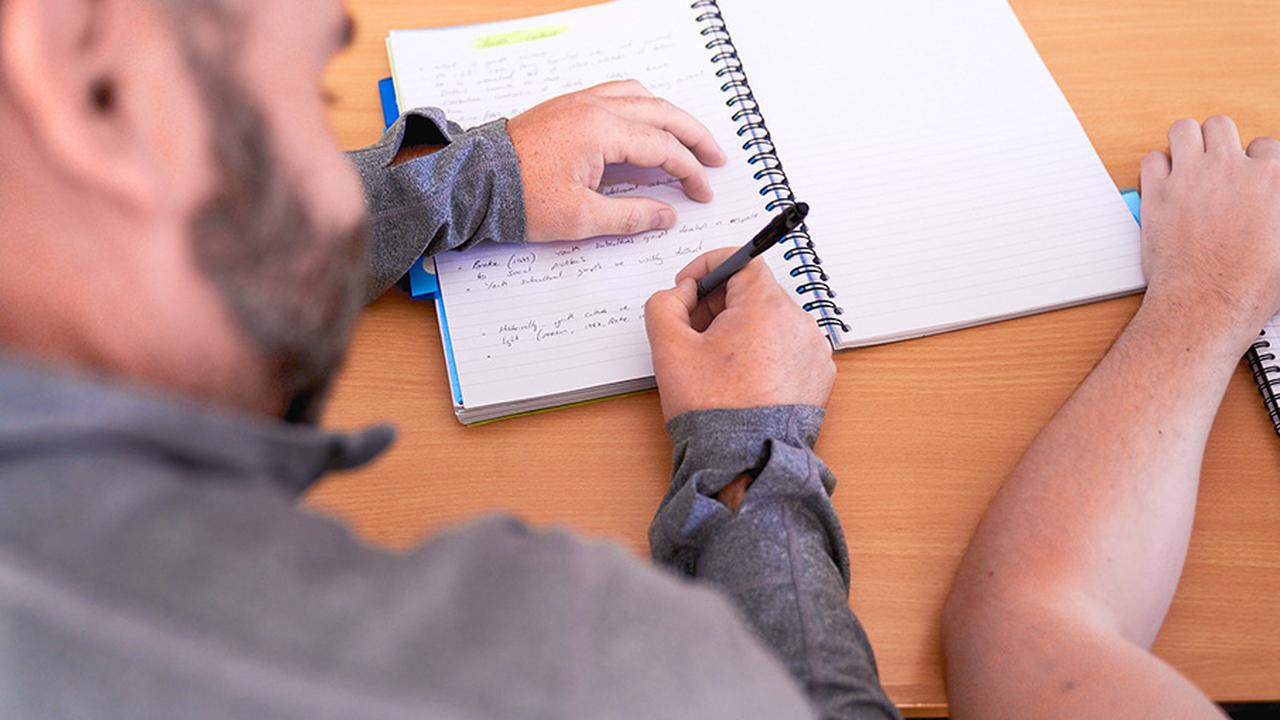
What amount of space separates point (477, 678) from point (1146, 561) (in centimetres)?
56

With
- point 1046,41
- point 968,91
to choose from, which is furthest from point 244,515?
point 1046,41

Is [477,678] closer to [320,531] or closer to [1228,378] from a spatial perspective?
[320,531]

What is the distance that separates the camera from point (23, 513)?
1.27 feet

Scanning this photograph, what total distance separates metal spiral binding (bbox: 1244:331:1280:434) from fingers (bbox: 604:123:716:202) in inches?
19.1

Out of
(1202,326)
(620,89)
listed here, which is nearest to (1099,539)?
(1202,326)

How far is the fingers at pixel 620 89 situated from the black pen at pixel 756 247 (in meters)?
0.23

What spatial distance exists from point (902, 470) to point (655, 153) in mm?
359

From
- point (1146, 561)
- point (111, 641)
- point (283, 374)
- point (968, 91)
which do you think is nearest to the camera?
point (111, 641)

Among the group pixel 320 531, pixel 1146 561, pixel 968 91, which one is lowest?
pixel 1146 561

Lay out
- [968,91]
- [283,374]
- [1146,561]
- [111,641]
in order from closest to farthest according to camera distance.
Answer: [111,641] → [283,374] → [1146,561] → [968,91]

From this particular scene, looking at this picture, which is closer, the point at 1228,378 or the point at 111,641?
the point at 111,641

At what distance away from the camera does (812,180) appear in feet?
3.25

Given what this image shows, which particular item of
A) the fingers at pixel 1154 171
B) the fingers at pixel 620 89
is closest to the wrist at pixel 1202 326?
the fingers at pixel 1154 171

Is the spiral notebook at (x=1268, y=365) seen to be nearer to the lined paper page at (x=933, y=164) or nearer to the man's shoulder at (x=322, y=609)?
the lined paper page at (x=933, y=164)
